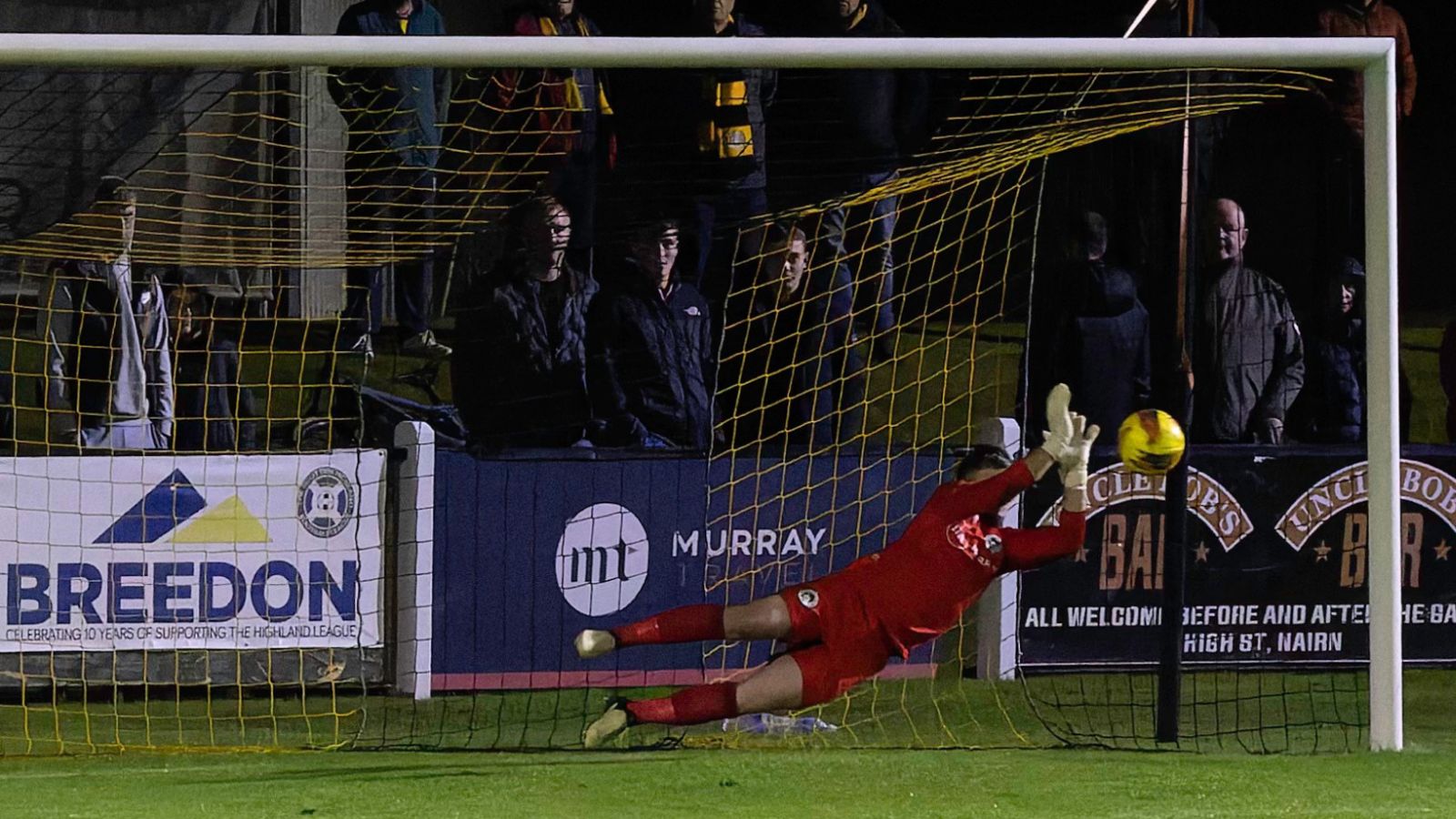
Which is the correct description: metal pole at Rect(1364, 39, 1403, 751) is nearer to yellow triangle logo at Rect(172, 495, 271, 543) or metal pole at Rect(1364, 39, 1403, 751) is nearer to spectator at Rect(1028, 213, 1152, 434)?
spectator at Rect(1028, 213, 1152, 434)

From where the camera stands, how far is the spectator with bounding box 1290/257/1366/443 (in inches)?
297

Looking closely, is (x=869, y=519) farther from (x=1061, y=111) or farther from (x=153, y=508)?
(x=153, y=508)

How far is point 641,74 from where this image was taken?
763 cm

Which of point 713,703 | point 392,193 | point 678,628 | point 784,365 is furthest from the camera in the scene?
point 392,193

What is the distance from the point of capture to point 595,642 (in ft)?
18.6

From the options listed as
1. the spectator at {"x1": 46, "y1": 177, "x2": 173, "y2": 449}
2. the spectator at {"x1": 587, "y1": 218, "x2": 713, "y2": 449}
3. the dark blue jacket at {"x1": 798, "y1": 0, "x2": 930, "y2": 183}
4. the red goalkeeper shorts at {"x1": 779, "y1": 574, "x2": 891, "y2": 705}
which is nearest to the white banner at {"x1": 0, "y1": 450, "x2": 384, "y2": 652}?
the spectator at {"x1": 46, "y1": 177, "x2": 173, "y2": 449}

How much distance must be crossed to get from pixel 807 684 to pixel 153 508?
2374mm

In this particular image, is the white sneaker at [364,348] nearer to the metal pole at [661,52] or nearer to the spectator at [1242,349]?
the metal pole at [661,52]

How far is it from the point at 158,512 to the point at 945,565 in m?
2.69

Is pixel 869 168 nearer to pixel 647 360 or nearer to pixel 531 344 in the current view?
pixel 647 360

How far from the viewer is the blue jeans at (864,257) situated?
6651mm

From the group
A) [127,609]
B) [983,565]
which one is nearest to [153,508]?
[127,609]

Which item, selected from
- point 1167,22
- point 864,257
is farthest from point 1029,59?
point 1167,22

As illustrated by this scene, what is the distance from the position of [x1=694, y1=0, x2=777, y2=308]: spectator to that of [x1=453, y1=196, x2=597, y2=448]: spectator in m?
0.50
